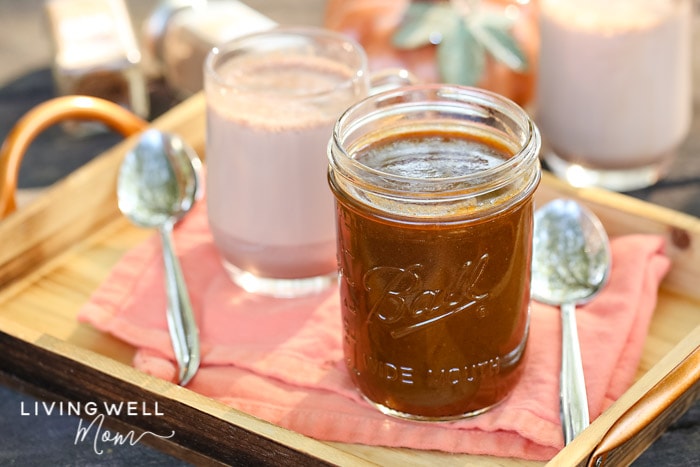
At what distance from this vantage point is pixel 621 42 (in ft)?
4.01

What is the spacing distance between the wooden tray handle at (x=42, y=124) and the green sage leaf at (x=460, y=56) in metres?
0.39

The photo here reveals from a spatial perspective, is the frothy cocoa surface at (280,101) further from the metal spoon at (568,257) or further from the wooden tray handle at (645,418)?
the wooden tray handle at (645,418)

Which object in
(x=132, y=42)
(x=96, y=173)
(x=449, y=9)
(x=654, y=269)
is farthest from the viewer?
(x=132, y=42)

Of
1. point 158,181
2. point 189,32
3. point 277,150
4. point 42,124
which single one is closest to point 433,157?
point 277,150

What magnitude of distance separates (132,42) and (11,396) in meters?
0.68

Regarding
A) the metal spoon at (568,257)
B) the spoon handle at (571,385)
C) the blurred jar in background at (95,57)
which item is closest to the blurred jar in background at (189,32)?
the blurred jar in background at (95,57)

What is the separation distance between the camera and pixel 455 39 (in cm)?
137

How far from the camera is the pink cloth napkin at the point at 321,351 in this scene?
0.86 metres

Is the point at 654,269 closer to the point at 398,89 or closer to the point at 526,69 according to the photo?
the point at 398,89

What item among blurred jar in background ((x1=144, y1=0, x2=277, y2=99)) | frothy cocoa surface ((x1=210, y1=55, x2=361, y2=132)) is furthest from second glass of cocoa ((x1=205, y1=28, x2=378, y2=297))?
blurred jar in background ((x1=144, y1=0, x2=277, y2=99))

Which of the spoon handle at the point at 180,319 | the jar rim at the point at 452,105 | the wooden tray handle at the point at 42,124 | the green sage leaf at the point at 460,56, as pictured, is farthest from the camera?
the green sage leaf at the point at 460,56

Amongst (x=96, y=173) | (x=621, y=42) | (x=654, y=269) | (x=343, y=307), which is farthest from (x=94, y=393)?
(x=621, y=42)

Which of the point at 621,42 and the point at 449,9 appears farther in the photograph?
the point at 449,9

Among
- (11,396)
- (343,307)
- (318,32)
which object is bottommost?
(11,396)
